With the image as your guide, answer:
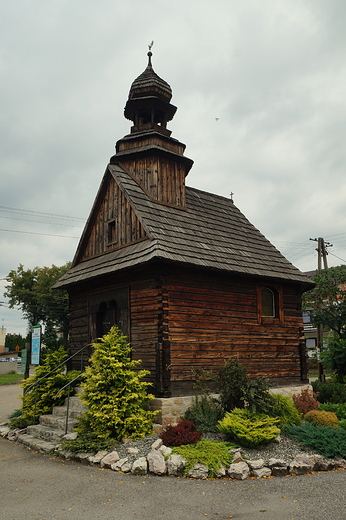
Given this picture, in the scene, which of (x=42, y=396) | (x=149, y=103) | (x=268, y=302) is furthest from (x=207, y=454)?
(x=149, y=103)

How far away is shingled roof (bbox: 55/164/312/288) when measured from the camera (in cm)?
1148

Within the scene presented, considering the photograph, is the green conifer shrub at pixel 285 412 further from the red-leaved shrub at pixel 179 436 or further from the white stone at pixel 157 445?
the white stone at pixel 157 445

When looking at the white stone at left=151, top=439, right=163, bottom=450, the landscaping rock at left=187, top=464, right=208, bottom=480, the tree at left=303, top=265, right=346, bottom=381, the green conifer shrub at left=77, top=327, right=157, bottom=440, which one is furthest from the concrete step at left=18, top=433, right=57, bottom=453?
the tree at left=303, top=265, right=346, bottom=381

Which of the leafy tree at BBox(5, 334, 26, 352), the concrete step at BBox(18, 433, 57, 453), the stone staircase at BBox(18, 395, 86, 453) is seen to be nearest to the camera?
the concrete step at BBox(18, 433, 57, 453)

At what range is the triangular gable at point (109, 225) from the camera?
12.7 m

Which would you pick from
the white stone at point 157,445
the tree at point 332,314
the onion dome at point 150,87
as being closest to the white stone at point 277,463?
the white stone at point 157,445

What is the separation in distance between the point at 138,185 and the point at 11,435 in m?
8.34

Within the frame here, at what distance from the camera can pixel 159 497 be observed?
6.59 m

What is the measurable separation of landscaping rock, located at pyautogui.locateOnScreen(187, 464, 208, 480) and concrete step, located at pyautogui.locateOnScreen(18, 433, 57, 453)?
3.63 metres

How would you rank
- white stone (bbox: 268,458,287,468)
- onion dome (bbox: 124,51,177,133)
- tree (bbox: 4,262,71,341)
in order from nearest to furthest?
white stone (bbox: 268,458,287,468) → onion dome (bbox: 124,51,177,133) → tree (bbox: 4,262,71,341)

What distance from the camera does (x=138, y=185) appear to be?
1408 centimetres

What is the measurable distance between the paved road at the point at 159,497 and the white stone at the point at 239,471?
0.16m

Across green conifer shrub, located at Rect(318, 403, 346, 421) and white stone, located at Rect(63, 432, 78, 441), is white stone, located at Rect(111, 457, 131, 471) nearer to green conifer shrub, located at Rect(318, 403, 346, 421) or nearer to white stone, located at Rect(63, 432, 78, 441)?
white stone, located at Rect(63, 432, 78, 441)

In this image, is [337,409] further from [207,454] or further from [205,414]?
[207,454]
